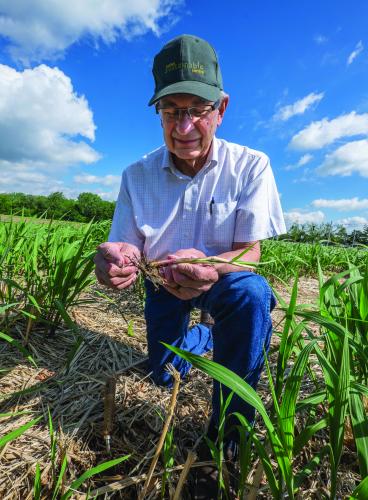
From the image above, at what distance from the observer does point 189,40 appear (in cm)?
143

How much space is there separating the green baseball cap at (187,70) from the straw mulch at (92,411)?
3.29ft

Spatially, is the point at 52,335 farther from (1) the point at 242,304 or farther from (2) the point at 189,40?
(2) the point at 189,40

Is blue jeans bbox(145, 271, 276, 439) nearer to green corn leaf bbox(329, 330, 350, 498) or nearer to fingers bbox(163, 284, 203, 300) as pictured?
fingers bbox(163, 284, 203, 300)

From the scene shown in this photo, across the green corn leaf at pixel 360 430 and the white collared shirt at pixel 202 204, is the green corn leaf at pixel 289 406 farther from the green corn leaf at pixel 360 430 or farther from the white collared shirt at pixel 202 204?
the white collared shirt at pixel 202 204

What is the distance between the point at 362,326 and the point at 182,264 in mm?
545

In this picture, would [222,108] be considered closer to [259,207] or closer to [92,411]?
[259,207]

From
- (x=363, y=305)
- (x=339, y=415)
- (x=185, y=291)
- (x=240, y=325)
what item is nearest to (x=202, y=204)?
(x=185, y=291)

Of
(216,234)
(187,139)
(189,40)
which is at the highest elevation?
(189,40)

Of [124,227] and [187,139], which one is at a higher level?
[187,139]

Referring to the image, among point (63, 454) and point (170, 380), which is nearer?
point (63, 454)

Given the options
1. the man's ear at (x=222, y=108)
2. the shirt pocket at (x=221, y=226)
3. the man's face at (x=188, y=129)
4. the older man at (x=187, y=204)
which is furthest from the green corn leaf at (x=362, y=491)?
the man's ear at (x=222, y=108)

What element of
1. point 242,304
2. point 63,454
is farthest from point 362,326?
point 63,454

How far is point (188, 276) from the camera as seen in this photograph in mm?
1095

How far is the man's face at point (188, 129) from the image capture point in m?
1.37
